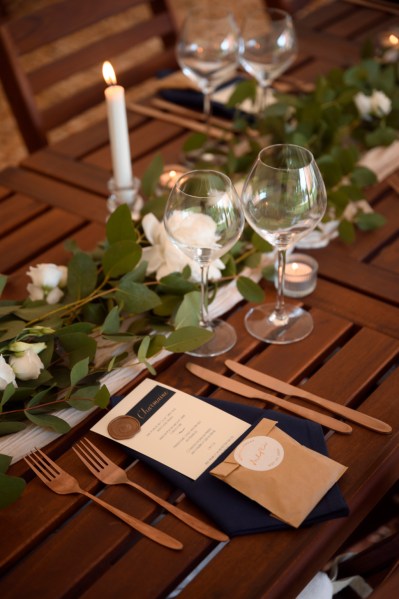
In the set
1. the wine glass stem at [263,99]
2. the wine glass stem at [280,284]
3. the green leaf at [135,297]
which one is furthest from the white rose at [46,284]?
the wine glass stem at [263,99]

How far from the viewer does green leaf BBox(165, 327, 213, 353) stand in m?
1.09

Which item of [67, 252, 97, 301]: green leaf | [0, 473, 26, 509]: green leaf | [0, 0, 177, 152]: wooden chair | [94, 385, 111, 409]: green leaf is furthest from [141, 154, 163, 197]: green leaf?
[0, 0, 177, 152]: wooden chair

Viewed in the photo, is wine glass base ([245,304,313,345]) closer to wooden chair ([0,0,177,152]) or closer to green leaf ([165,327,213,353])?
green leaf ([165,327,213,353])

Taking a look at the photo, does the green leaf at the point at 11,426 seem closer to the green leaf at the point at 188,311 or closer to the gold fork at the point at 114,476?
the gold fork at the point at 114,476

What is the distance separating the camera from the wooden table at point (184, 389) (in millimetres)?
861

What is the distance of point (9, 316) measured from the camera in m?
1.15

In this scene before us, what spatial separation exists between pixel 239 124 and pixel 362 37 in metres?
0.67

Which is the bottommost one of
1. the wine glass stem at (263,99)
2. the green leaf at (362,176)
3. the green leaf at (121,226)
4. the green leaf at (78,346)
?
the green leaf at (362,176)

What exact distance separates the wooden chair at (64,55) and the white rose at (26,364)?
3.57 ft

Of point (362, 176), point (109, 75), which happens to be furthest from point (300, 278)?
point (109, 75)

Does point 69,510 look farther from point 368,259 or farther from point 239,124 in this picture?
point 239,124

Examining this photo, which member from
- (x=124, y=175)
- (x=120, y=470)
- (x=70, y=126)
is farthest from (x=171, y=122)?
(x=70, y=126)

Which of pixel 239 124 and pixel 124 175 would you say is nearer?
pixel 124 175

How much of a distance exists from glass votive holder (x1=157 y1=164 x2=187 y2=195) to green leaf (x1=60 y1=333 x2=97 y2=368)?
0.44 m
